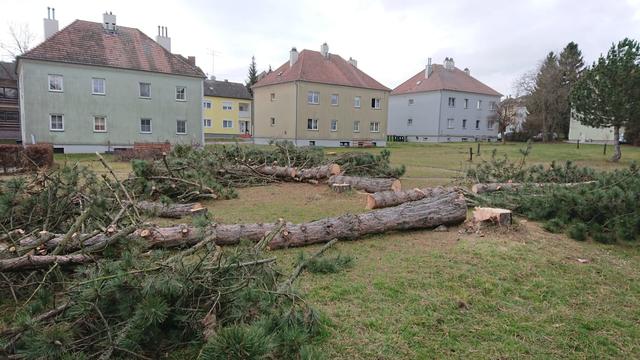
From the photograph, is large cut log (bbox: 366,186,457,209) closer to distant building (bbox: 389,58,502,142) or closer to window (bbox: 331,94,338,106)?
window (bbox: 331,94,338,106)

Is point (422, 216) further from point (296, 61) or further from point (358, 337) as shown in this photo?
point (296, 61)

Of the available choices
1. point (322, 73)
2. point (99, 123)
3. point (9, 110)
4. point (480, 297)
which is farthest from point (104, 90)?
point (480, 297)

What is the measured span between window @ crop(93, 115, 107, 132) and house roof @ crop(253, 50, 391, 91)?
1546 centimetres

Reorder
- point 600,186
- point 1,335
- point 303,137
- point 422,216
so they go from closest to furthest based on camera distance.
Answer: point 1,335 < point 422,216 < point 600,186 < point 303,137

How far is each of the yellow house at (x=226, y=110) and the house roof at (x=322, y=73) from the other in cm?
1557

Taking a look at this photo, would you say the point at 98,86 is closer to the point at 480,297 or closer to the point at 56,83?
the point at 56,83

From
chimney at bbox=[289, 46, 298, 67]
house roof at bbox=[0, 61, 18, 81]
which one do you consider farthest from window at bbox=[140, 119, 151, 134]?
house roof at bbox=[0, 61, 18, 81]

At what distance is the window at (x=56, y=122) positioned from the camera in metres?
25.2

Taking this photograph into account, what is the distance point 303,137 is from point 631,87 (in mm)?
23342

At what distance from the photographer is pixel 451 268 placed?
4.80m

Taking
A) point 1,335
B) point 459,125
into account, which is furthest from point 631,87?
point 459,125

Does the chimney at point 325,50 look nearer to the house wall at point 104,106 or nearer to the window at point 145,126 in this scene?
the house wall at point 104,106

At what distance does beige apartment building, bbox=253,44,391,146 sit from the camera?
A: 118ft

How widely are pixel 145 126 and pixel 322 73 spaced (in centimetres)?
1653
